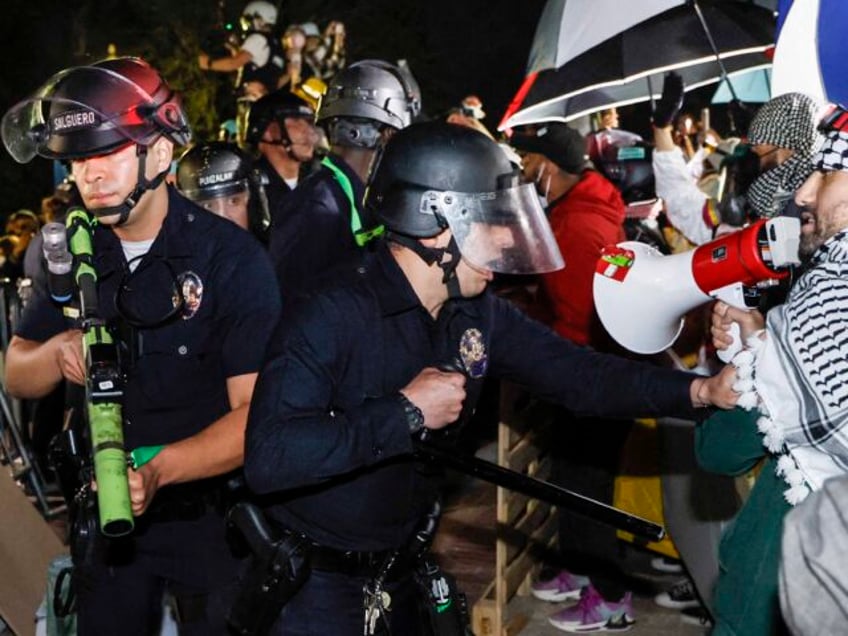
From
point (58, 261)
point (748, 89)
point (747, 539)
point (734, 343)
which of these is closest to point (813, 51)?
point (734, 343)

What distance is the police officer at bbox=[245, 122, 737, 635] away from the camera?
124 inches

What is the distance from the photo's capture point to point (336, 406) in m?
3.25

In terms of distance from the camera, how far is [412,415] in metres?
3.10

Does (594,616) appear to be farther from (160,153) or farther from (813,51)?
(160,153)

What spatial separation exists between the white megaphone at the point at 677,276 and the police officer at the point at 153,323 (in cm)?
106

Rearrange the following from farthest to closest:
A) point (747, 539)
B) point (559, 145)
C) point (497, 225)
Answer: point (559, 145)
point (497, 225)
point (747, 539)

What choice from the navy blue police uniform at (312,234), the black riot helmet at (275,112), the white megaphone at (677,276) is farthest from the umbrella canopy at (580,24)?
the white megaphone at (677,276)

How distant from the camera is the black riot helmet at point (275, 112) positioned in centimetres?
714

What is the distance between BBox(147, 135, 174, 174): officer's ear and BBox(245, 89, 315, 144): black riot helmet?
321 cm

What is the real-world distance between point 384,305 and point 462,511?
465cm

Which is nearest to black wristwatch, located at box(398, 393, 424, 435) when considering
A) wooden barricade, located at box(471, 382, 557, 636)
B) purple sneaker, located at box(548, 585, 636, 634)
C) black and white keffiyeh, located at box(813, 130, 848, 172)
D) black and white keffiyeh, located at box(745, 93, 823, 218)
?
black and white keffiyeh, located at box(813, 130, 848, 172)

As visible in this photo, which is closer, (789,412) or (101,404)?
(789,412)

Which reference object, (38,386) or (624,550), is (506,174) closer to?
(38,386)

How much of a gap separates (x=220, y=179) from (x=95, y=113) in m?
2.20
